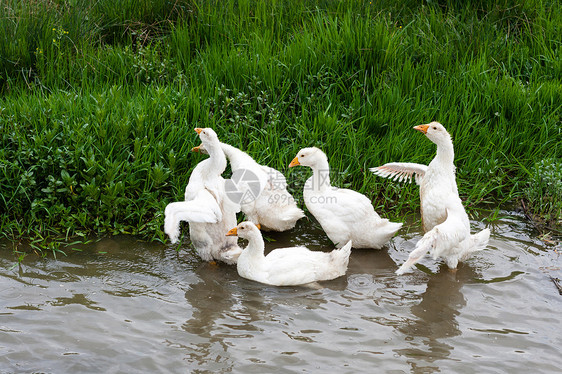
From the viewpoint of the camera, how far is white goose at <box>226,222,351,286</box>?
193 inches

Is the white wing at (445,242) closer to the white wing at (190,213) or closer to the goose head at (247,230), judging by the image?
the goose head at (247,230)

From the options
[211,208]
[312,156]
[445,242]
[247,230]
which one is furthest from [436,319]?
[211,208]

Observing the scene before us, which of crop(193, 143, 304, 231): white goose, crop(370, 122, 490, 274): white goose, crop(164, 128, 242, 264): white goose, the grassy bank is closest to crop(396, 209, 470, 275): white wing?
crop(370, 122, 490, 274): white goose

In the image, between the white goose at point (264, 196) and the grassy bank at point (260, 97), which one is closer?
the white goose at point (264, 196)

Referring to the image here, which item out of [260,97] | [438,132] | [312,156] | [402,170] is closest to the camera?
[438,132]

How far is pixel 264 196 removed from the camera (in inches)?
220

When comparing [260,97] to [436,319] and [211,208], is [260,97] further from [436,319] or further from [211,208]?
[436,319]

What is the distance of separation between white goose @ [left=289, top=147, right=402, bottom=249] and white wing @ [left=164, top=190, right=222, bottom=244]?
0.92m

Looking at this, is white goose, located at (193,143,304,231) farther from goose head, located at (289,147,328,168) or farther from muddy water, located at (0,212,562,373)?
muddy water, located at (0,212,562,373)

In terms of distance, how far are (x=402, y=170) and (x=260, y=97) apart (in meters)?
1.67

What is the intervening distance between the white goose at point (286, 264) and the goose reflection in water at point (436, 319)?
0.66 m

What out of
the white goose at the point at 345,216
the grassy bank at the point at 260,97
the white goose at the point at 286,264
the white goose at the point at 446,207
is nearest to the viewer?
the white goose at the point at 286,264

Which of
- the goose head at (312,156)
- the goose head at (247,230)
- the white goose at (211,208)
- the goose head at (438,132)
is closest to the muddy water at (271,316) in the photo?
the white goose at (211,208)

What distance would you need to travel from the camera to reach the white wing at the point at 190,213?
4.69 metres
